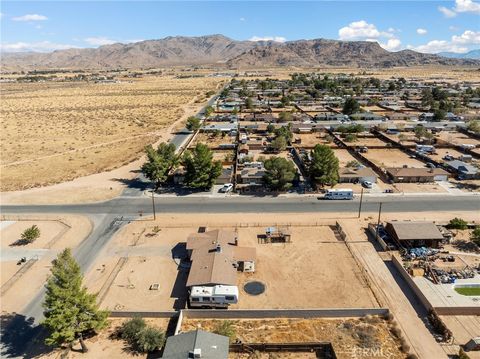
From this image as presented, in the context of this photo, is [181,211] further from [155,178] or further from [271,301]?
[271,301]

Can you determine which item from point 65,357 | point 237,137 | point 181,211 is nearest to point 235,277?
point 65,357

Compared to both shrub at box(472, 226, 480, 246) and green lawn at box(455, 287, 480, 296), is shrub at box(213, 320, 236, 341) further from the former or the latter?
shrub at box(472, 226, 480, 246)

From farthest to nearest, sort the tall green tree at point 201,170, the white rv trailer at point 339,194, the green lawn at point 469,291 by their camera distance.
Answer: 1. the tall green tree at point 201,170
2. the white rv trailer at point 339,194
3. the green lawn at point 469,291

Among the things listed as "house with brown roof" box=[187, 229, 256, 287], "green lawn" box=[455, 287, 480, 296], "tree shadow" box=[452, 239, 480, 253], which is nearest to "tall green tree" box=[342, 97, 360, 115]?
"tree shadow" box=[452, 239, 480, 253]

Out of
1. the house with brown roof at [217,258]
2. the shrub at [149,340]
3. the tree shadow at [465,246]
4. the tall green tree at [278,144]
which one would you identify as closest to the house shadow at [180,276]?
the house with brown roof at [217,258]

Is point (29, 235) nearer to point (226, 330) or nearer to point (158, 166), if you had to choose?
point (158, 166)

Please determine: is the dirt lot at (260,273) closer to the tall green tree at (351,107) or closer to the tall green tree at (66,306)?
the tall green tree at (66,306)
